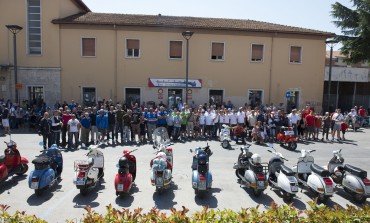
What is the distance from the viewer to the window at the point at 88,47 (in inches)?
928

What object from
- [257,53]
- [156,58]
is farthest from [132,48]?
[257,53]

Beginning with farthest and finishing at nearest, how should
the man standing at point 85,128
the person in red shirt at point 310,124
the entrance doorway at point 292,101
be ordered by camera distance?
the entrance doorway at point 292,101 → the person in red shirt at point 310,124 → the man standing at point 85,128

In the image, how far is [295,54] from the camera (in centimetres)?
2577

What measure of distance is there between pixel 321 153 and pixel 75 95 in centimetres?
1788

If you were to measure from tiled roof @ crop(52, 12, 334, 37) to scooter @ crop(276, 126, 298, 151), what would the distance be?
1191 centimetres

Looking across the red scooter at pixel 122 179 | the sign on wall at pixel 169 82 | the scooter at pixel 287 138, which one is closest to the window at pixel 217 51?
the sign on wall at pixel 169 82

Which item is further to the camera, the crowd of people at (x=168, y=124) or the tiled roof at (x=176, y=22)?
the tiled roof at (x=176, y=22)

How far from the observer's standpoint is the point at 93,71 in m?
23.7

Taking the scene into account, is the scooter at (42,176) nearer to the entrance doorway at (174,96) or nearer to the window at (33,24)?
the entrance doorway at (174,96)

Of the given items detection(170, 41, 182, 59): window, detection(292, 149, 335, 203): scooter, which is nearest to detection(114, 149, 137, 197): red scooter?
detection(292, 149, 335, 203): scooter

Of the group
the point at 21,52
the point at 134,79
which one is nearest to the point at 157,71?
the point at 134,79

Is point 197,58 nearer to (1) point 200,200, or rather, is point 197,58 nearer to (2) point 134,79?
(2) point 134,79

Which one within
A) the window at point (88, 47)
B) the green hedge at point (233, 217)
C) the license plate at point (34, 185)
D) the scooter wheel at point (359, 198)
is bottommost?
the scooter wheel at point (359, 198)

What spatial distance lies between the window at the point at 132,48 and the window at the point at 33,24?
672 cm
